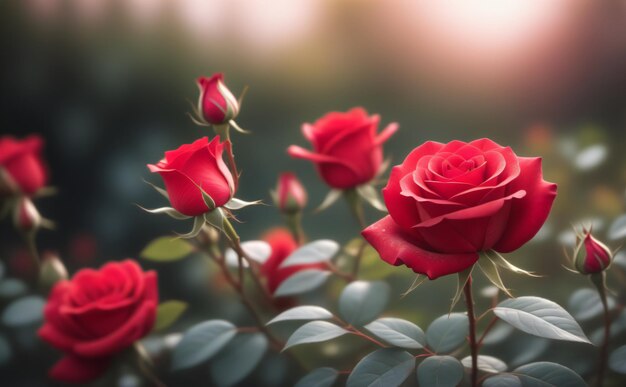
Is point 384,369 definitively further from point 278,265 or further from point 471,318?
point 278,265

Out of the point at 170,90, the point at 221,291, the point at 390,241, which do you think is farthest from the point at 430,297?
the point at 170,90

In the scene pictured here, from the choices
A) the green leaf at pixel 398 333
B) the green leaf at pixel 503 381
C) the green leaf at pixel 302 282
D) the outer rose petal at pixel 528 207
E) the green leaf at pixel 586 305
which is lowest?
the green leaf at pixel 586 305

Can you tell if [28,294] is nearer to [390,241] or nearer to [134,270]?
[134,270]

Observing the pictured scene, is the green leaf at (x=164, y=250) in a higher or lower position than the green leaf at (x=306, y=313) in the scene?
lower

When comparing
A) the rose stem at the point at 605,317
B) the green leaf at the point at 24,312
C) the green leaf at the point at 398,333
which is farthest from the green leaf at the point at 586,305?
the green leaf at the point at 24,312

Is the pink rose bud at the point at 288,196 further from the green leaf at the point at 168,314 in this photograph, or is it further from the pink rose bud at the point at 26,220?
the pink rose bud at the point at 26,220

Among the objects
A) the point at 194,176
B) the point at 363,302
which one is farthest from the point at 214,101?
the point at 363,302

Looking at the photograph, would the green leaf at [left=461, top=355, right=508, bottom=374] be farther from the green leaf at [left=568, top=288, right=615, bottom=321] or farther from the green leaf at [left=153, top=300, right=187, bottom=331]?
the green leaf at [left=153, top=300, right=187, bottom=331]
